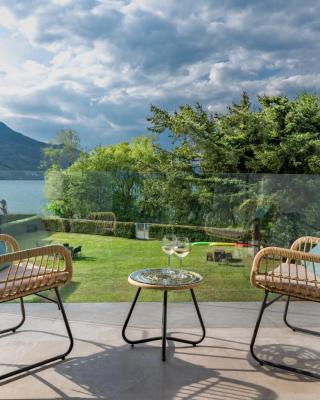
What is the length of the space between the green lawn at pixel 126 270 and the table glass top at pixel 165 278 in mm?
885

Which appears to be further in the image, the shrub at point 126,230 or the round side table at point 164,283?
the shrub at point 126,230

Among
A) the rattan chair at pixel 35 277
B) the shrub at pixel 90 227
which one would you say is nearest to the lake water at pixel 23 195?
the shrub at pixel 90 227

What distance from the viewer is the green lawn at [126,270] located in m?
3.63

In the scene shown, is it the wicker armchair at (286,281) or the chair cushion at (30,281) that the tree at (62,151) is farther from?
the wicker armchair at (286,281)

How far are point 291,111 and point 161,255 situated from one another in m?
3.66

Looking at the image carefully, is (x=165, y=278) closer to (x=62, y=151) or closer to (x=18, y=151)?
(x=62, y=151)

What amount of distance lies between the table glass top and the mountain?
4.71 feet

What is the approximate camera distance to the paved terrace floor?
A: 6.95ft

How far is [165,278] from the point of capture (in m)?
2.58

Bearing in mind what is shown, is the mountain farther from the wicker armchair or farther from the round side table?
the wicker armchair

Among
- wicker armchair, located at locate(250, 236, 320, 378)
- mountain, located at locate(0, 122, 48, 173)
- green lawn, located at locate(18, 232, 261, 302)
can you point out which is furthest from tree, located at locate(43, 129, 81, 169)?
wicker armchair, located at locate(250, 236, 320, 378)

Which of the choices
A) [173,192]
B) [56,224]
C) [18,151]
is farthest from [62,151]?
[173,192]

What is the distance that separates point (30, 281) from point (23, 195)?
1.32 metres

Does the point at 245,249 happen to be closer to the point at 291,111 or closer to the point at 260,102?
the point at 291,111
